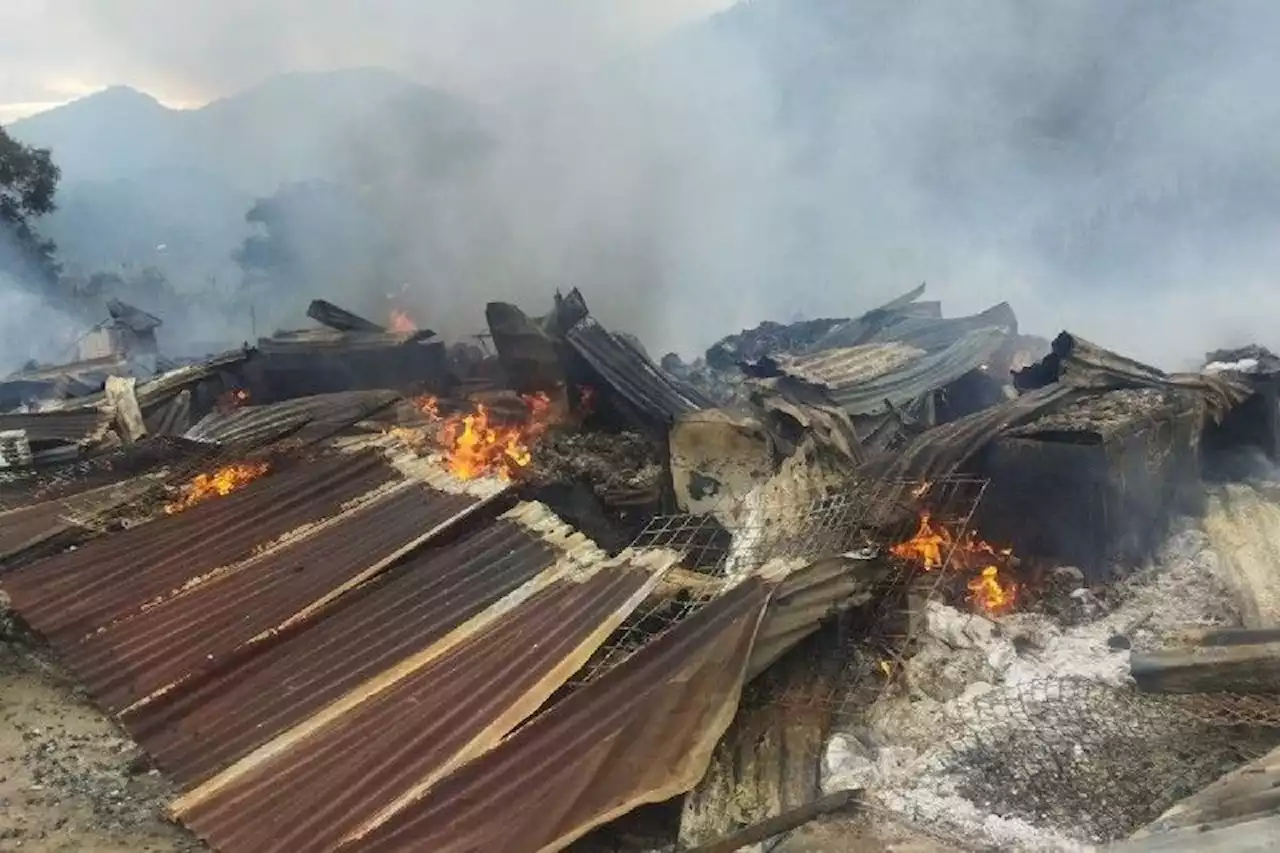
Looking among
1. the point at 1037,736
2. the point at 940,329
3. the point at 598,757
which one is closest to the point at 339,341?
the point at 940,329

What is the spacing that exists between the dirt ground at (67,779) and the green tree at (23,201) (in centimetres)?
1760

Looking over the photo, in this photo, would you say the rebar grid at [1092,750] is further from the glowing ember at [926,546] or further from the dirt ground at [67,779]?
the dirt ground at [67,779]

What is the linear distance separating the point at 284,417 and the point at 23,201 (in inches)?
635

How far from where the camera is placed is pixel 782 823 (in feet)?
11.6

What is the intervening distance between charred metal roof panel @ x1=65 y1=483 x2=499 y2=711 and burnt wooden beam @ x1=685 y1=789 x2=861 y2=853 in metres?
2.13

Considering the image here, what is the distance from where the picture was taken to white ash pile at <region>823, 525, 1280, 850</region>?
142 inches

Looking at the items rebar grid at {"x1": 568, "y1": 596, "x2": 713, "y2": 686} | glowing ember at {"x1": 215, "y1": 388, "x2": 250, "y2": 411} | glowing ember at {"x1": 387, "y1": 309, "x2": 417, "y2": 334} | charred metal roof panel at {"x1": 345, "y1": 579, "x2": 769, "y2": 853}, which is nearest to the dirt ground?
charred metal roof panel at {"x1": 345, "y1": 579, "x2": 769, "y2": 853}

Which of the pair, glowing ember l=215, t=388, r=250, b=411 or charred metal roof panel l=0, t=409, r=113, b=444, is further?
glowing ember l=215, t=388, r=250, b=411

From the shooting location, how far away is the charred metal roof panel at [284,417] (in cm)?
717

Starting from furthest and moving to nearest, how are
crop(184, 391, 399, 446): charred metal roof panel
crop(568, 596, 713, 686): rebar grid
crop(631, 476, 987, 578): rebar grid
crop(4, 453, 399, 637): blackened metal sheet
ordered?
crop(184, 391, 399, 446): charred metal roof panel
crop(4, 453, 399, 637): blackened metal sheet
crop(631, 476, 987, 578): rebar grid
crop(568, 596, 713, 686): rebar grid

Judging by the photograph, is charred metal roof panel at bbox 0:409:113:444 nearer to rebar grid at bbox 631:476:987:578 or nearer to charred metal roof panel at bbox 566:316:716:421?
charred metal roof panel at bbox 566:316:716:421

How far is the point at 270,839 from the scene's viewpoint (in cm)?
356

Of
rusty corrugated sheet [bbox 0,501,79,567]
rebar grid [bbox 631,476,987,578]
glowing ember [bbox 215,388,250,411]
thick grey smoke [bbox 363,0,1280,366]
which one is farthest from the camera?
thick grey smoke [bbox 363,0,1280,366]

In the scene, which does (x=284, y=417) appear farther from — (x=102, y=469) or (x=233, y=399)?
(x=233, y=399)
